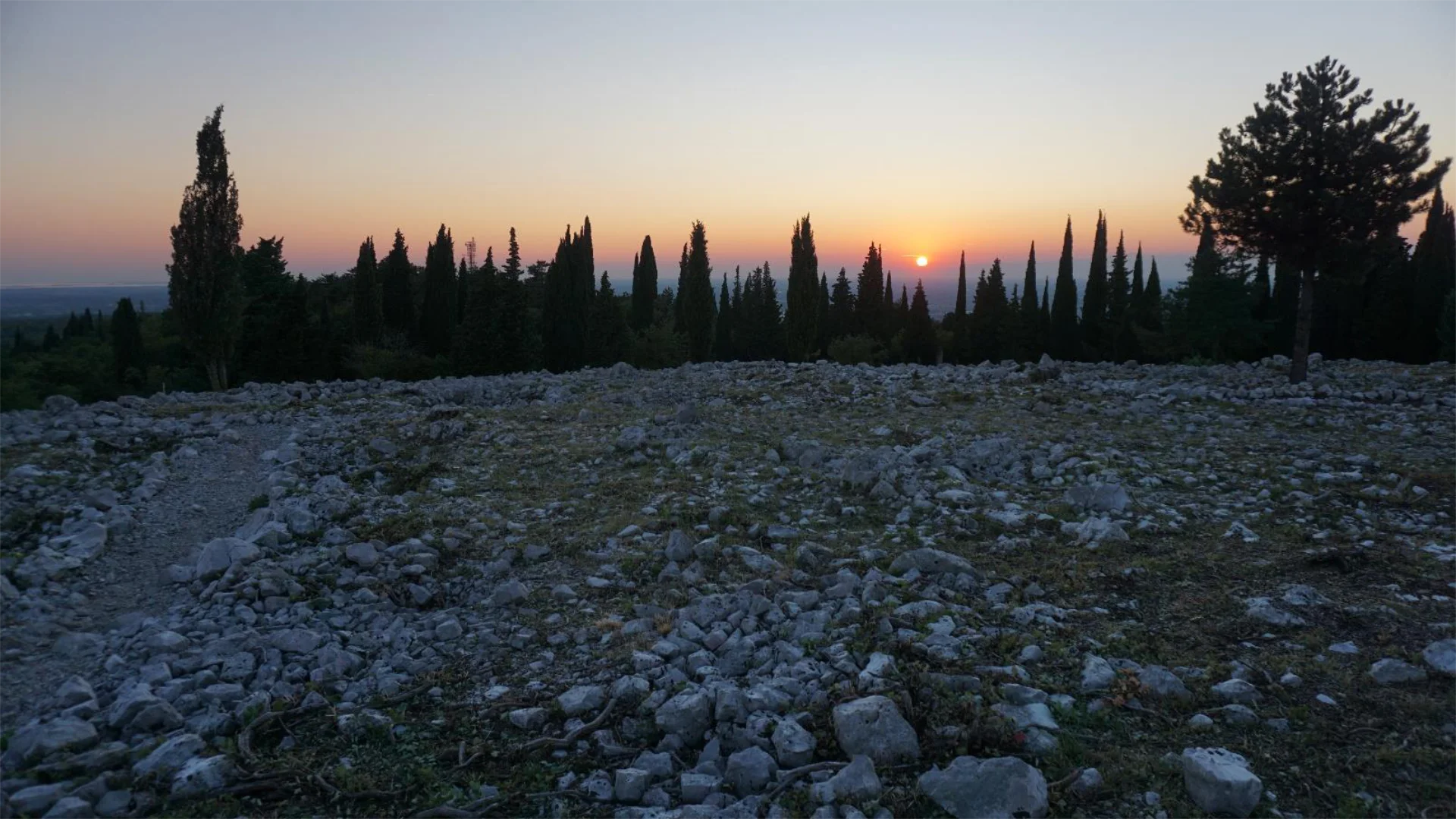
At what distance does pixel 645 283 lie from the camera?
197ft

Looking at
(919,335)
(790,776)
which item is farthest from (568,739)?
(919,335)

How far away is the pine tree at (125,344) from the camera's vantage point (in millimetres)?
41434

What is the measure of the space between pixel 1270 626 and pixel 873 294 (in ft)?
175

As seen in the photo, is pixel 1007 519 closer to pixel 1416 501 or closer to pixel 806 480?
pixel 806 480

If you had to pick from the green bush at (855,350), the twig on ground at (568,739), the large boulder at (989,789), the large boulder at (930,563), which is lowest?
the twig on ground at (568,739)

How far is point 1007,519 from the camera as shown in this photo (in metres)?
7.79

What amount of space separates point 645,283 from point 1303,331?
47.1 meters

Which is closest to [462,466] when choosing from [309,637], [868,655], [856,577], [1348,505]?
[309,637]

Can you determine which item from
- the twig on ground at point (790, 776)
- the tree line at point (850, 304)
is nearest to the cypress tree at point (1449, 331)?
the tree line at point (850, 304)

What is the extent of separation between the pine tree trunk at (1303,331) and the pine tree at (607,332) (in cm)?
2869

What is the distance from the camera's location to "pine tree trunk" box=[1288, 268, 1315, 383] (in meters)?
18.0

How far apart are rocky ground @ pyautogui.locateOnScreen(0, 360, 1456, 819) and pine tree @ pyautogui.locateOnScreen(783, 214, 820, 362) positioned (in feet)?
113

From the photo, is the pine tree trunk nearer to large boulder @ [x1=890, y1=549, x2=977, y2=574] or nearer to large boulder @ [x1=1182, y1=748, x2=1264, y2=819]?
large boulder @ [x1=890, y1=549, x2=977, y2=574]

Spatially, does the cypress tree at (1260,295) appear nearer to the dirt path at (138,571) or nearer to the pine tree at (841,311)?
the pine tree at (841,311)
